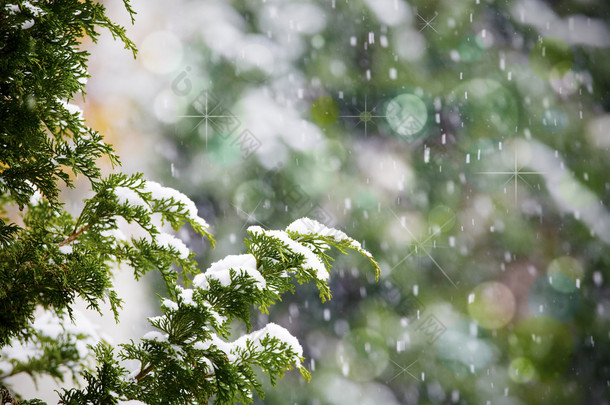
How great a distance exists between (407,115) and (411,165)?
19.7 inches

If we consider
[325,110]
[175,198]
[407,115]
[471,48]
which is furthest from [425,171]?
[175,198]

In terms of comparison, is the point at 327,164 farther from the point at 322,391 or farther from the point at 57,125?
the point at 57,125

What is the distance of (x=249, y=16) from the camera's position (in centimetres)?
524

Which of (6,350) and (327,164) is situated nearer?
(6,350)

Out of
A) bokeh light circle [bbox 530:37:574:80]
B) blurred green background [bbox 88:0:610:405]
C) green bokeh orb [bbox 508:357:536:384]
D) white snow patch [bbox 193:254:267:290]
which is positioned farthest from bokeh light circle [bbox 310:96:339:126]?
white snow patch [bbox 193:254:267:290]

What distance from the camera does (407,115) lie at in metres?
5.14

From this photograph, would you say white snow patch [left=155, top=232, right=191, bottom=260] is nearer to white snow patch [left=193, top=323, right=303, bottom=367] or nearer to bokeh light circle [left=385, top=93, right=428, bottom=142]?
white snow patch [left=193, top=323, right=303, bottom=367]

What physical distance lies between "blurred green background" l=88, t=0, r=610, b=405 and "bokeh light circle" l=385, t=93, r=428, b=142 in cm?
2

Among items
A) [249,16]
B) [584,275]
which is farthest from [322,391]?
[249,16]

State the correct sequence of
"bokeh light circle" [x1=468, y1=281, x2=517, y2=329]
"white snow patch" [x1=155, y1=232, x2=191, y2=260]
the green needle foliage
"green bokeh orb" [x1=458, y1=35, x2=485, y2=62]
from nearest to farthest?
the green needle foliage → "white snow patch" [x1=155, y1=232, x2=191, y2=260] → "bokeh light circle" [x1=468, y1=281, x2=517, y2=329] → "green bokeh orb" [x1=458, y1=35, x2=485, y2=62]

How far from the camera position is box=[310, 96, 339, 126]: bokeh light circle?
506 centimetres

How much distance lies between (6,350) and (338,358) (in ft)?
13.0

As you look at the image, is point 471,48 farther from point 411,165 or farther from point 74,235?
point 74,235

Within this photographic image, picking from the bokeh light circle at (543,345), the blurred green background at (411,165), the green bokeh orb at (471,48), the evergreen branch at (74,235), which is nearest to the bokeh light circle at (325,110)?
the blurred green background at (411,165)
